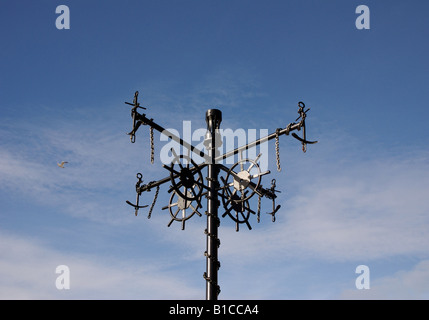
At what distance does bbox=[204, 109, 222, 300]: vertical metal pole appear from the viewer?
23.4 feet

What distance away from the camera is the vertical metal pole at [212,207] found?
7.12m

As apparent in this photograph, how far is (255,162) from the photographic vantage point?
7820mm

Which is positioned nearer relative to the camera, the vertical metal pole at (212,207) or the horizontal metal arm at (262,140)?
the vertical metal pole at (212,207)

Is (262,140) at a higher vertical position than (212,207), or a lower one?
higher

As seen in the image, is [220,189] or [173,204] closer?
[220,189]

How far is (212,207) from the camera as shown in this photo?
7.56 m

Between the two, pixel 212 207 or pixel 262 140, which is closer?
pixel 212 207

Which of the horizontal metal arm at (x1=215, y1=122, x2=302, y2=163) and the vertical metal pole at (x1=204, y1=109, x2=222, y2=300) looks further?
the horizontal metal arm at (x1=215, y1=122, x2=302, y2=163)
